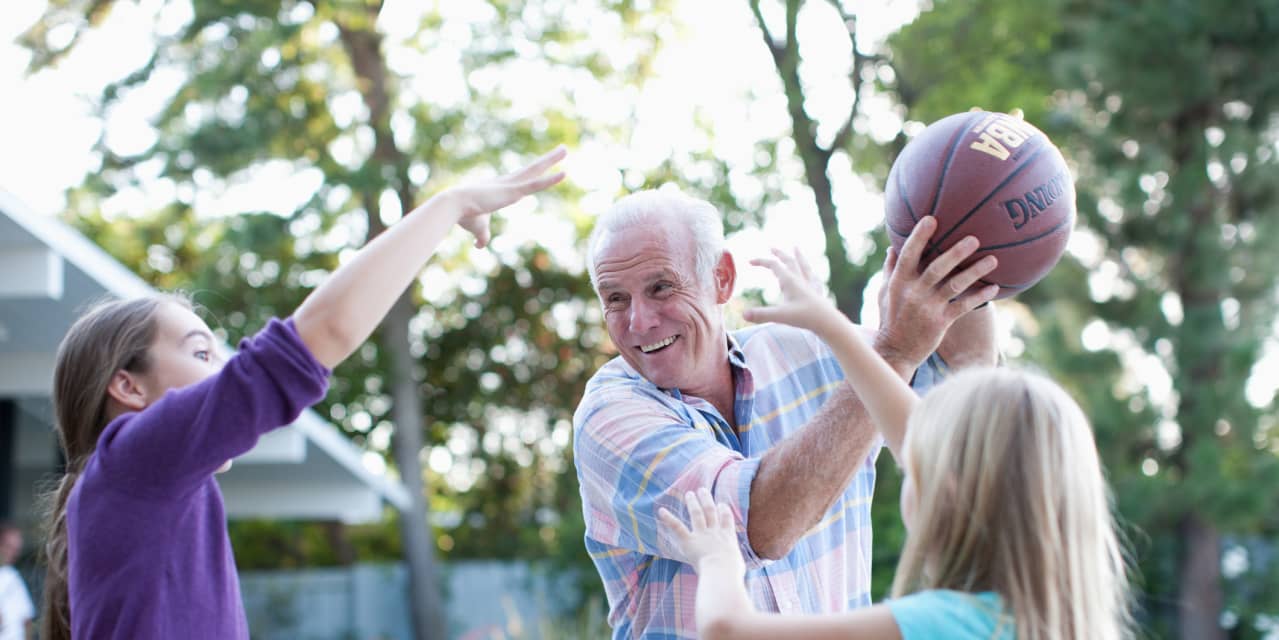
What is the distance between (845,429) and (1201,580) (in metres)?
12.6

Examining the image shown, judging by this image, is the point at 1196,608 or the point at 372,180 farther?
the point at 372,180

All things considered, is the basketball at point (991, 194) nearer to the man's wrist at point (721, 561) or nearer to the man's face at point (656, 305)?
the man's face at point (656, 305)

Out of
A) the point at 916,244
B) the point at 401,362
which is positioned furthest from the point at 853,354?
the point at 401,362

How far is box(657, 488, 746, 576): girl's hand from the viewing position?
2252mm

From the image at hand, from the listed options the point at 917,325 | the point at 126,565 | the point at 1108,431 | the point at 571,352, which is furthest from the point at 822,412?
the point at 571,352

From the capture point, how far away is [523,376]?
21.5m

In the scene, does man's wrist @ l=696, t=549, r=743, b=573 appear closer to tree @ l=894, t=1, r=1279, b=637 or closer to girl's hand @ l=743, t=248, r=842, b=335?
girl's hand @ l=743, t=248, r=842, b=335

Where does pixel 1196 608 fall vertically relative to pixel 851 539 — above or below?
below

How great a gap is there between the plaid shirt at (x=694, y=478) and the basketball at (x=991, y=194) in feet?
1.38

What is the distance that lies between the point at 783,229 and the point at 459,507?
897cm

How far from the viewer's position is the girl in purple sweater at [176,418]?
2.10 meters

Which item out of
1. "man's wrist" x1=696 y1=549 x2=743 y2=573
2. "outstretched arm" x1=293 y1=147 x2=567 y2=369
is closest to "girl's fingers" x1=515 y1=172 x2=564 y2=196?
"outstretched arm" x1=293 y1=147 x2=567 y2=369

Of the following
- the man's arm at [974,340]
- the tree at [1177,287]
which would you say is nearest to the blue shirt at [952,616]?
the man's arm at [974,340]

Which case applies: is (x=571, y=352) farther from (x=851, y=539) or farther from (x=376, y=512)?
(x=851, y=539)
